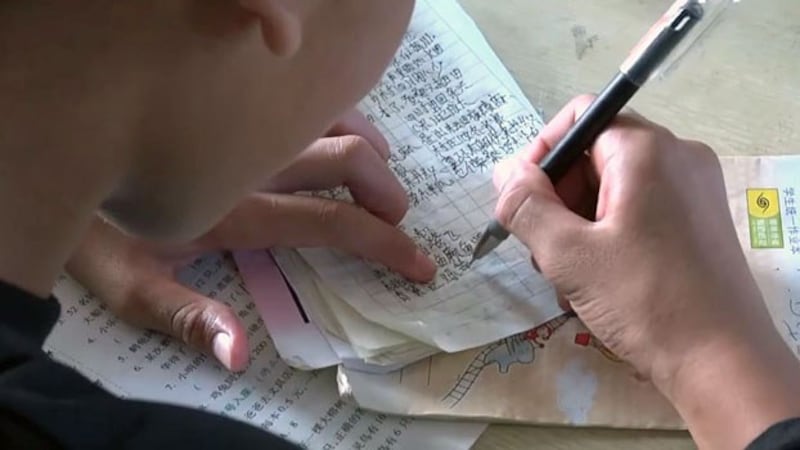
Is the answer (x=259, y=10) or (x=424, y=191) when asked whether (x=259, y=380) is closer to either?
(x=424, y=191)

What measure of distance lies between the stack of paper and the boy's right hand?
39mm

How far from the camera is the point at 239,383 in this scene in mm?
710

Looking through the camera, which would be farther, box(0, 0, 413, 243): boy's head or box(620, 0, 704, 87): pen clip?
box(620, 0, 704, 87): pen clip

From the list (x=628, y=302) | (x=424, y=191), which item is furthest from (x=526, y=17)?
(x=628, y=302)

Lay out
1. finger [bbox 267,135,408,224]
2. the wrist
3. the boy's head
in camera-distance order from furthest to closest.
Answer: finger [bbox 267,135,408,224]
the wrist
the boy's head

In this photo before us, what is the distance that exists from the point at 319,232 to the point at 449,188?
0.09 meters

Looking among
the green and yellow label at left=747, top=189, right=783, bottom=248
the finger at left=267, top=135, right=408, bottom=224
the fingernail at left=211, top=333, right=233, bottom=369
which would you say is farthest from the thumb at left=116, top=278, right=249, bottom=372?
the green and yellow label at left=747, top=189, right=783, bottom=248

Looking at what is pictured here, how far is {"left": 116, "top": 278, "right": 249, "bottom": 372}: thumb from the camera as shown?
0.71 m

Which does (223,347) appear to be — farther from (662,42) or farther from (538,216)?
Answer: (662,42)

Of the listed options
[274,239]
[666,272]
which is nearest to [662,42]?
[666,272]

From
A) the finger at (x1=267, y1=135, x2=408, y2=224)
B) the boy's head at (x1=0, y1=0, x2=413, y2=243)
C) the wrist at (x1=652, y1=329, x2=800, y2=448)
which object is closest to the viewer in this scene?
the boy's head at (x1=0, y1=0, x2=413, y2=243)

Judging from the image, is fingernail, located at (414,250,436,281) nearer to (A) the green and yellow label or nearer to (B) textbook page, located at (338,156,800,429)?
(B) textbook page, located at (338,156,800,429)

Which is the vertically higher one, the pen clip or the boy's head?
the boy's head

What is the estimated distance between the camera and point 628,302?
0.69 metres
